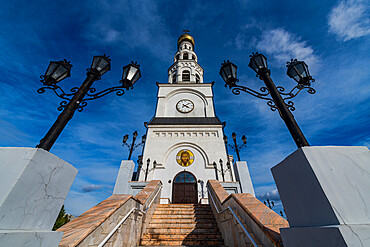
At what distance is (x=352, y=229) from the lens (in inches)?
46.6

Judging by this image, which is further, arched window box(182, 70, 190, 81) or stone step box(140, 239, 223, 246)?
arched window box(182, 70, 190, 81)

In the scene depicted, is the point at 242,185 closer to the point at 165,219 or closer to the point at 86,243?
the point at 165,219

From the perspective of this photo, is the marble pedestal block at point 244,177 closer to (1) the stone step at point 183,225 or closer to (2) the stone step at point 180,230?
(1) the stone step at point 183,225

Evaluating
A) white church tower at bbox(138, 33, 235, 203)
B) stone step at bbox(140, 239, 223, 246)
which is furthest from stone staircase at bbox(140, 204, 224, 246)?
Answer: white church tower at bbox(138, 33, 235, 203)

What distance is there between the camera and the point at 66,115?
264 centimetres

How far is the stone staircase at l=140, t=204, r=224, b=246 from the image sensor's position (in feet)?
14.5

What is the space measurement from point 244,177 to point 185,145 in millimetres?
5272

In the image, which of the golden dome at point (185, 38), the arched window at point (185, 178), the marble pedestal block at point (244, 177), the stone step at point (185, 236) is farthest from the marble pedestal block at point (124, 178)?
the golden dome at point (185, 38)

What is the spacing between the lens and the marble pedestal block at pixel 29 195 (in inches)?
54.3

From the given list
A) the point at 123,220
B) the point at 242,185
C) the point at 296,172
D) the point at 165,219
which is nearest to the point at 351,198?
the point at 296,172

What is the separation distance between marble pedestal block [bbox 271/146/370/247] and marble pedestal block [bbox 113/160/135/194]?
9.58 m

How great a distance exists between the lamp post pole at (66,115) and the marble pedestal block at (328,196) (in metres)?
3.26

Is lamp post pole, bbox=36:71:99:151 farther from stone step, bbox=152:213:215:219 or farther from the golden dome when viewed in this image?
the golden dome

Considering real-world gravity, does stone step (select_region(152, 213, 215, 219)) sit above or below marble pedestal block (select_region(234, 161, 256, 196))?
below
